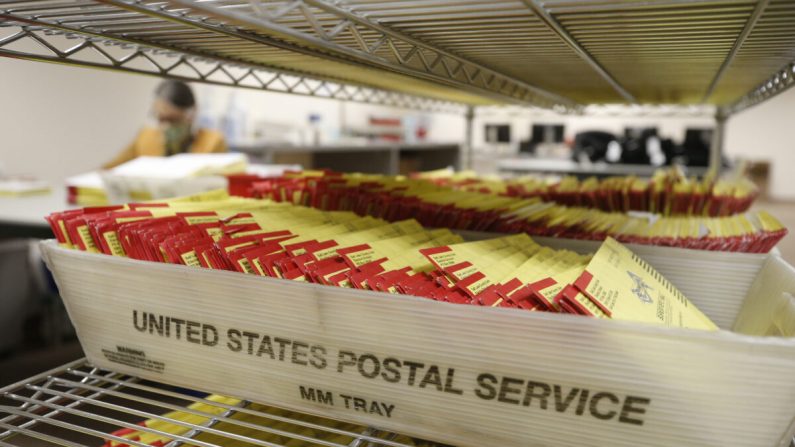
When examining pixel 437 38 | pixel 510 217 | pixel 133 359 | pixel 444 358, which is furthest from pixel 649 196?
pixel 133 359

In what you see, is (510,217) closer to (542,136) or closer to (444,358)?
(444,358)

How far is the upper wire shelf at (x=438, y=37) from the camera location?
67cm

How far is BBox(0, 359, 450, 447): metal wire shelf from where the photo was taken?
0.68 m

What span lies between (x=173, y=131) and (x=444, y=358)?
10.1 ft

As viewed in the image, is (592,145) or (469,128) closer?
(469,128)

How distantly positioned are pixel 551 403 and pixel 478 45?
621 mm

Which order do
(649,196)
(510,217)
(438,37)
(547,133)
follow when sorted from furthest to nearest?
(547,133) < (649,196) < (510,217) < (438,37)

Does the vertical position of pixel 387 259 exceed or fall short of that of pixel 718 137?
it falls short

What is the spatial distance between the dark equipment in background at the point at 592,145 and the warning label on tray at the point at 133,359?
562 centimetres

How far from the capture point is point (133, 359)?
2.70ft

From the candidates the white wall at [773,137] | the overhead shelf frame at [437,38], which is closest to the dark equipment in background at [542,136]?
the white wall at [773,137]

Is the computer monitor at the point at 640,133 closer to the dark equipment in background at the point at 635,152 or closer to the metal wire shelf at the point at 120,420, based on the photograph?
the dark equipment in background at the point at 635,152

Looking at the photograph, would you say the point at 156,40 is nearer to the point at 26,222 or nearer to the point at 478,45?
the point at 478,45

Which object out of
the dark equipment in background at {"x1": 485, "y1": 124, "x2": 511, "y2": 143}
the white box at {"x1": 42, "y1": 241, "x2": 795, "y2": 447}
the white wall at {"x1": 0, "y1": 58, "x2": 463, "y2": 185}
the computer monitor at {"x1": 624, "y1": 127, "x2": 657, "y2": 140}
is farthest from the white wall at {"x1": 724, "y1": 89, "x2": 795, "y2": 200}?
the white box at {"x1": 42, "y1": 241, "x2": 795, "y2": 447}
